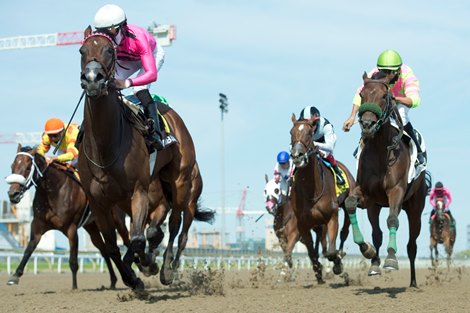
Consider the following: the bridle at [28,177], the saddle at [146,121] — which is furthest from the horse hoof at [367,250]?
the bridle at [28,177]

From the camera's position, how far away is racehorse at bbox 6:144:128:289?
13.8 meters

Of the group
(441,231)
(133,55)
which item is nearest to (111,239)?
(133,55)

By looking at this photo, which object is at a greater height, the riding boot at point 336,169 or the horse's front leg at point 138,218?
the riding boot at point 336,169

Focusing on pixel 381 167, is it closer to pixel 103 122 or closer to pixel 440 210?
pixel 103 122

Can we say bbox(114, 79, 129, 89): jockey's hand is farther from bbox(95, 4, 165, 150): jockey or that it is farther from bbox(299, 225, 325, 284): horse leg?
bbox(299, 225, 325, 284): horse leg

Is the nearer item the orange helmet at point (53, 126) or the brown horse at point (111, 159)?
the brown horse at point (111, 159)

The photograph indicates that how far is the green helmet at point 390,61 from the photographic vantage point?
36.7 ft

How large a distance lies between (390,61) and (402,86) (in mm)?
464

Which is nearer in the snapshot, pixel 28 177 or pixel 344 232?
pixel 28 177

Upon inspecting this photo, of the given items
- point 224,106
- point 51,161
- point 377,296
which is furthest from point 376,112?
point 224,106

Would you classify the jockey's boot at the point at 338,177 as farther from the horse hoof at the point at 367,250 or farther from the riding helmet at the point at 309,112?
the horse hoof at the point at 367,250

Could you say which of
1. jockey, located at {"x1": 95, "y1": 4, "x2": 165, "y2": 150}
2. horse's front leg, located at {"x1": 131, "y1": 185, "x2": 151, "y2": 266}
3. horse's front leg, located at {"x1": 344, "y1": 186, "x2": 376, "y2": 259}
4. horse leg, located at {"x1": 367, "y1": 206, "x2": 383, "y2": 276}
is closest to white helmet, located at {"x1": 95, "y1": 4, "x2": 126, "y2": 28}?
jockey, located at {"x1": 95, "y1": 4, "x2": 165, "y2": 150}

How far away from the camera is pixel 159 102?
1145 centimetres

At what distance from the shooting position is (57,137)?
47.0ft
